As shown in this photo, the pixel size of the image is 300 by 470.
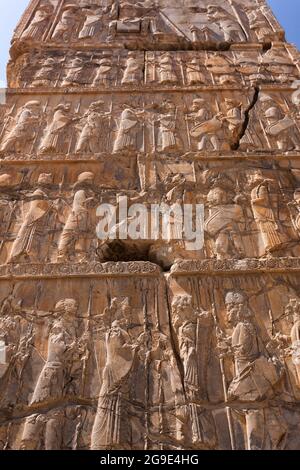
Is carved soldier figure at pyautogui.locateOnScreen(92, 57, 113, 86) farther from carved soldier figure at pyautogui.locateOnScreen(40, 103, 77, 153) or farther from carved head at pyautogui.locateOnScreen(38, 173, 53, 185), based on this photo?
carved head at pyautogui.locateOnScreen(38, 173, 53, 185)

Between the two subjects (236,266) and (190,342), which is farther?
(236,266)

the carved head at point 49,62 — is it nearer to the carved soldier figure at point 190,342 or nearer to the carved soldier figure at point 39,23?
the carved soldier figure at point 39,23

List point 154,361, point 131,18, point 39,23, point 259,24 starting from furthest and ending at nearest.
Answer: point 131,18, point 259,24, point 39,23, point 154,361

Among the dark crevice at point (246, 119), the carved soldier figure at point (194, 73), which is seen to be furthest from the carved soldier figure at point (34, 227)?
the carved soldier figure at point (194, 73)

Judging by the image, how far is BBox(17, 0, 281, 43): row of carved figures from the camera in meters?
9.91

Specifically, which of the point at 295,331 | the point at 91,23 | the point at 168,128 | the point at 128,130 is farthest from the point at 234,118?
the point at 91,23

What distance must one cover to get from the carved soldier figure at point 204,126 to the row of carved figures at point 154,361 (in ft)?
9.27

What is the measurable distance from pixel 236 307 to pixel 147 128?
139 inches

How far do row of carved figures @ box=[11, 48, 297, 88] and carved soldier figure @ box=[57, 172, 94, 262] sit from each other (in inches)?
122

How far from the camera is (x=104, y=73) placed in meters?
8.58

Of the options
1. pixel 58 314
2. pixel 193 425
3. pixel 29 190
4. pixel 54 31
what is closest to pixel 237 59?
pixel 54 31

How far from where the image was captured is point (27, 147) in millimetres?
6668

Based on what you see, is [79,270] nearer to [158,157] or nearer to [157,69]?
[158,157]

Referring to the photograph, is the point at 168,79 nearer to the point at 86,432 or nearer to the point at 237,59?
the point at 237,59
